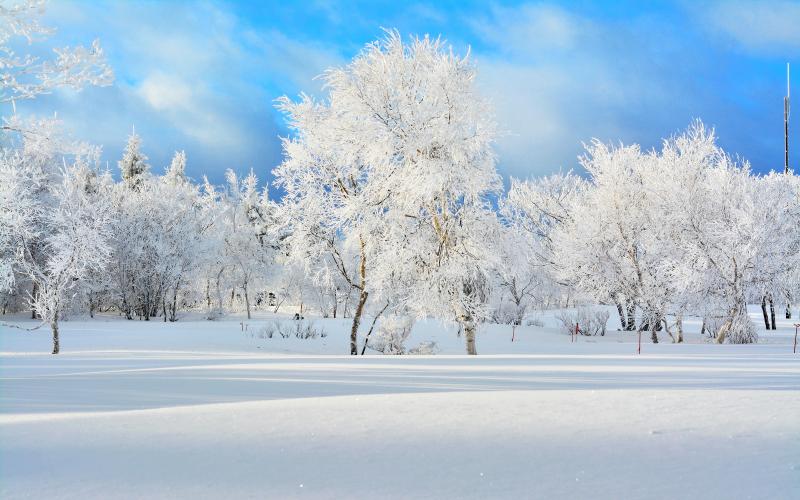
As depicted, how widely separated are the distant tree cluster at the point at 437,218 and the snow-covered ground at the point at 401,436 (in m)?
4.82

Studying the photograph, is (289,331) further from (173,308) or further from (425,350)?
(173,308)

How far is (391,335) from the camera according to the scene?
21.7 m

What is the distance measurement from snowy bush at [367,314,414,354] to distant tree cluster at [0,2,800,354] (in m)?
0.07

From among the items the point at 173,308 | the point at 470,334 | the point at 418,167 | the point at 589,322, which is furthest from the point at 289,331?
the point at 173,308

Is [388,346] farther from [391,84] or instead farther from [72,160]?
[72,160]

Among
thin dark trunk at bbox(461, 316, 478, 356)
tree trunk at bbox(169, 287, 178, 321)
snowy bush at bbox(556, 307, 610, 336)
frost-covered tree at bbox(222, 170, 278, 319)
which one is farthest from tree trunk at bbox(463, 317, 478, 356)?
frost-covered tree at bbox(222, 170, 278, 319)

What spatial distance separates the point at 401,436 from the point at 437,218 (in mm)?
13476

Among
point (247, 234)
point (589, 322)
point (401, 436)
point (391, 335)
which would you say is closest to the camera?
point (401, 436)

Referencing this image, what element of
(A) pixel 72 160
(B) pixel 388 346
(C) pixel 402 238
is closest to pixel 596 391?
(C) pixel 402 238

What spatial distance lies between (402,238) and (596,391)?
11209 mm

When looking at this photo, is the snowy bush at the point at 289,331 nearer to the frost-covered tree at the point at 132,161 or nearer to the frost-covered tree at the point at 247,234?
the frost-covered tree at the point at 247,234

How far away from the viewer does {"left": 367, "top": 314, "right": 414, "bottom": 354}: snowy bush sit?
2169cm

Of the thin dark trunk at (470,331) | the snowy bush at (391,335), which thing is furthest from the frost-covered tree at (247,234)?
the thin dark trunk at (470,331)

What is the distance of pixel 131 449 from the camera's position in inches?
170
